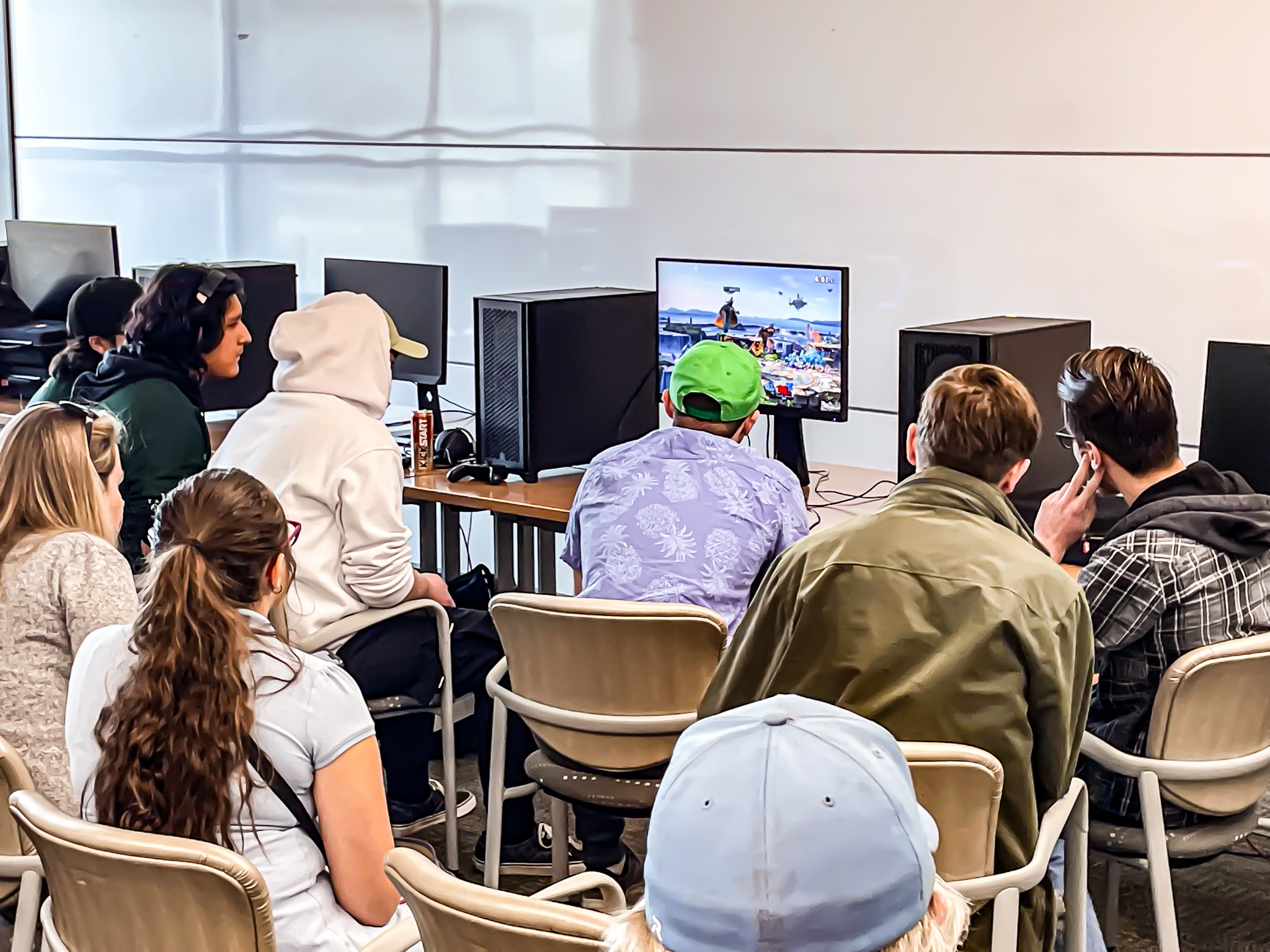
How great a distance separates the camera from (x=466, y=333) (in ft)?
18.7

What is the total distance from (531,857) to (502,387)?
1.29m

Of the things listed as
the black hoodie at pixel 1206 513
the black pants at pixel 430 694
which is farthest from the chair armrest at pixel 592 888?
the black pants at pixel 430 694

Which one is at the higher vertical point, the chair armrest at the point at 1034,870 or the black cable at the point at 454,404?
the black cable at the point at 454,404

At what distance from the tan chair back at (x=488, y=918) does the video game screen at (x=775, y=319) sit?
8.17ft

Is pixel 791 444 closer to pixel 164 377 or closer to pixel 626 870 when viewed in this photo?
pixel 626 870

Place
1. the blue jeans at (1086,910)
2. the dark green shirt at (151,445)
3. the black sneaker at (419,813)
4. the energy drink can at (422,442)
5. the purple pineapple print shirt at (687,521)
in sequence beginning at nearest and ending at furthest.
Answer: the blue jeans at (1086,910) < the purple pineapple print shirt at (687,521) < the black sneaker at (419,813) < the dark green shirt at (151,445) < the energy drink can at (422,442)

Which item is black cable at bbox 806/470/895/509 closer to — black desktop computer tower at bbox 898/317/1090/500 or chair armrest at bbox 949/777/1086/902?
black desktop computer tower at bbox 898/317/1090/500

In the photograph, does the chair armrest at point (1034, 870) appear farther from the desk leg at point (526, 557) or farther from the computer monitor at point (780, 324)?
the desk leg at point (526, 557)

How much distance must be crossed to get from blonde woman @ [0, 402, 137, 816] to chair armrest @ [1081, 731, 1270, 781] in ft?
5.08

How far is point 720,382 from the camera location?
3096mm

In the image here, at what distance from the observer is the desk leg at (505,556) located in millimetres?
4297

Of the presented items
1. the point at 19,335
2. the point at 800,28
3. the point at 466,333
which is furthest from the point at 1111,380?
the point at 19,335

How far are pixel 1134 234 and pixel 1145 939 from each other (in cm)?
186

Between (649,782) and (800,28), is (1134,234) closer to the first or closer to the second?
(800,28)
